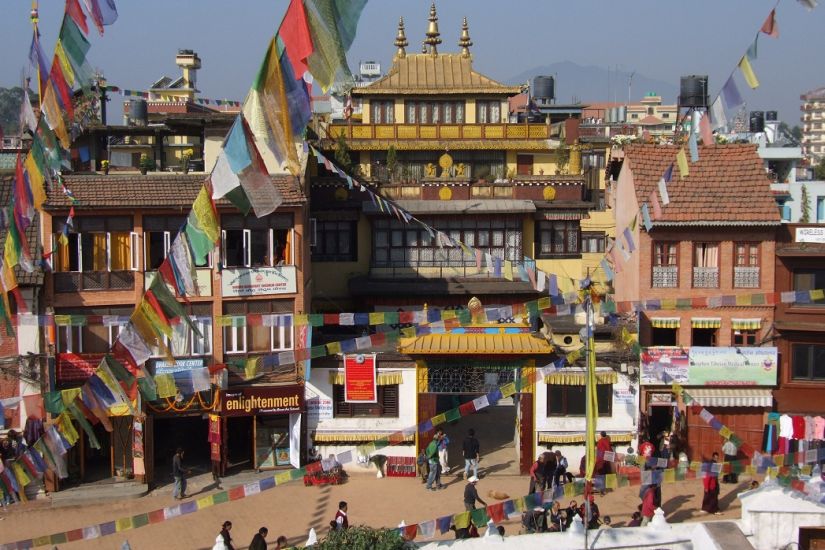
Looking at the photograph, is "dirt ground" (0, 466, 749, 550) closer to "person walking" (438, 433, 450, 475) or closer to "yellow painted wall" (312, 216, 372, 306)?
"person walking" (438, 433, 450, 475)

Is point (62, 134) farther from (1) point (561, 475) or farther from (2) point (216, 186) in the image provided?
(1) point (561, 475)

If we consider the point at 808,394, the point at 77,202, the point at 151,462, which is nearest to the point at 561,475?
the point at 808,394

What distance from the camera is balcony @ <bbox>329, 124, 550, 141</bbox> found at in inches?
1695

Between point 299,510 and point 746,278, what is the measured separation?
48.4 ft

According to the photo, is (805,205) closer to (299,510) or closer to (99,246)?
(299,510)

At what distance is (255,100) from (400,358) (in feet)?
54.0

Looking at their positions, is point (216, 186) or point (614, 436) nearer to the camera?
point (216, 186)

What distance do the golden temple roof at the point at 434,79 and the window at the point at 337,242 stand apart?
7.04 meters

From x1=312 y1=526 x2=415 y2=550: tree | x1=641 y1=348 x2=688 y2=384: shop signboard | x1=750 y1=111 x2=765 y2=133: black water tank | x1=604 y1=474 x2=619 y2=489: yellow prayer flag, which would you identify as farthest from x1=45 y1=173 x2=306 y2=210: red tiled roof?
x1=750 y1=111 x2=765 y2=133: black water tank

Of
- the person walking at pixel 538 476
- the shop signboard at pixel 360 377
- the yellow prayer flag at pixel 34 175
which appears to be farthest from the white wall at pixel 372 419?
the yellow prayer flag at pixel 34 175

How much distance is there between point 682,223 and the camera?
3114cm

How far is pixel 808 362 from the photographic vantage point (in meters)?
30.9

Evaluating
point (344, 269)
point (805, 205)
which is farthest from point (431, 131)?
point (805, 205)

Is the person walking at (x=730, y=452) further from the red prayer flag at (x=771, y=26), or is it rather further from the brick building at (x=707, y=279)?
the red prayer flag at (x=771, y=26)
